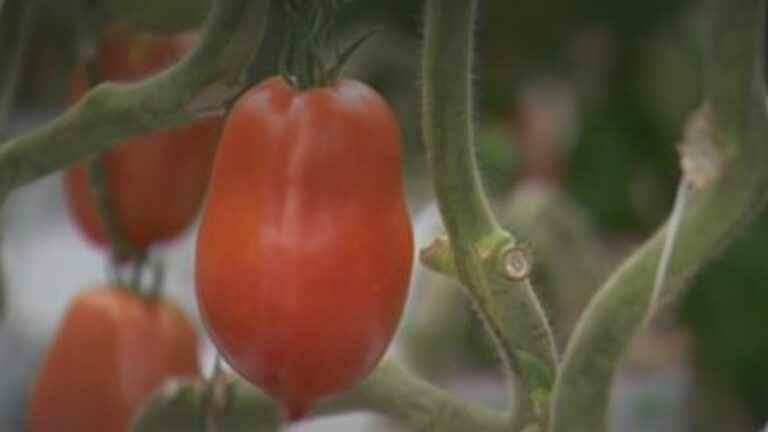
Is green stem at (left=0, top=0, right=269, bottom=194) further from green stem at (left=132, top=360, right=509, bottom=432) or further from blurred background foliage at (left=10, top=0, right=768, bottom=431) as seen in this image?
blurred background foliage at (left=10, top=0, right=768, bottom=431)

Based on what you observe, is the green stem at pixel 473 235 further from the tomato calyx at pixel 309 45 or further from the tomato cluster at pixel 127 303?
the tomato cluster at pixel 127 303

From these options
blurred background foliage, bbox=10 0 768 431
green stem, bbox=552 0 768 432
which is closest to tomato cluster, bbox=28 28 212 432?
green stem, bbox=552 0 768 432

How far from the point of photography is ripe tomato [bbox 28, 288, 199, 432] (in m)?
0.99

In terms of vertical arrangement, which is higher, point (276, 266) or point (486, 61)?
point (276, 266)

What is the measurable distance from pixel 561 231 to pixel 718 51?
2.64ft

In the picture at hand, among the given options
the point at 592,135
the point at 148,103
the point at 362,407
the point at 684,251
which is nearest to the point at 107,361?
the point at 362,407

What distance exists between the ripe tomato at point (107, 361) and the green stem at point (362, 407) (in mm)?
62

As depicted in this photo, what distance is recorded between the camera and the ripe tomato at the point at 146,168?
1.00m

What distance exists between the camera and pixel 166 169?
3.32 ft

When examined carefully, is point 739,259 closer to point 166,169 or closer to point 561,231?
point 561,231

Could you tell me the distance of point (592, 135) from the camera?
1770 mm

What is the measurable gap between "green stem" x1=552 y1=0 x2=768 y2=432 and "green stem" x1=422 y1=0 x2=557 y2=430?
0.02 m

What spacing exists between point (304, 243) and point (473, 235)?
7 centimetres

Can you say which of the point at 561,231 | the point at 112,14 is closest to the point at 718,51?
the point at 112,14
